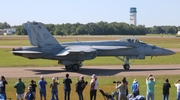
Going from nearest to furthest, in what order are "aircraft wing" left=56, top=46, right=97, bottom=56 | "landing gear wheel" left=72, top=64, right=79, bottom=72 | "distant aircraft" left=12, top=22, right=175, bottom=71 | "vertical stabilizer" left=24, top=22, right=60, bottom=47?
"aircraft wing" left=56, top=46, right=97, bottom=56 < "distant aircraft" left=12, top=22, right=175, bottom=71 < "landing gear wheel" left=72, top=64, right=79, bottom=72 < "vertical stabilizer" left=24, top=22, right=60, bottom=47

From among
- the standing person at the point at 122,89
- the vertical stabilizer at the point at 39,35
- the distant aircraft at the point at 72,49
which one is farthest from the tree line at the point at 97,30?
the standing person at the point at 122,89

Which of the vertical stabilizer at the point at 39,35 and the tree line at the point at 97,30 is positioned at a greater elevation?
the vertical stabilizer at the point at 39,35

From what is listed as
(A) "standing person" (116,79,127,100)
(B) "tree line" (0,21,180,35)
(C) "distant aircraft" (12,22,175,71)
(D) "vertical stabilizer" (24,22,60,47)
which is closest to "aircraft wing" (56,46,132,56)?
(C) "distant aircraft" (12,22,175,71)

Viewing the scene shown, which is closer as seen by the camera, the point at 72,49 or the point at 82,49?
the point at 82,49

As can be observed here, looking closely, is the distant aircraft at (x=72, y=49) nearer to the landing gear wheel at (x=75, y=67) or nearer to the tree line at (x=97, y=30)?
the landing gear wheel at (x=75, y=67)

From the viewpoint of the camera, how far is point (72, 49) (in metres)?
35.8

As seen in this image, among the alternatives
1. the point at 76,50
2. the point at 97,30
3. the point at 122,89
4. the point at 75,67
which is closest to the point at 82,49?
the point at 76,50

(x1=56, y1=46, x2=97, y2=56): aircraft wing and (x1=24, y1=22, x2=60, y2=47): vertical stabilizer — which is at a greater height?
(x1=24, y1=22, x2=60, y2=47): vertical stabilizer

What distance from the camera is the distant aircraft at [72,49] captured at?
115 feet

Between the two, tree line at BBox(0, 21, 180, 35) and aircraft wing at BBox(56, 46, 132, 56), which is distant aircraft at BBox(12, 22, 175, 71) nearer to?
aircraft wing at BBox(56, 46, 132, 56)

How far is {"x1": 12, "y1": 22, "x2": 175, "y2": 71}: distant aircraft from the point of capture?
115 feet

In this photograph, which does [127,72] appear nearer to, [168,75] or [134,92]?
[168,75]

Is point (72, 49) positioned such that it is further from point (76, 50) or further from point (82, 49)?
point (76, 50)

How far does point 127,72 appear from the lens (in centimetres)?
3438
